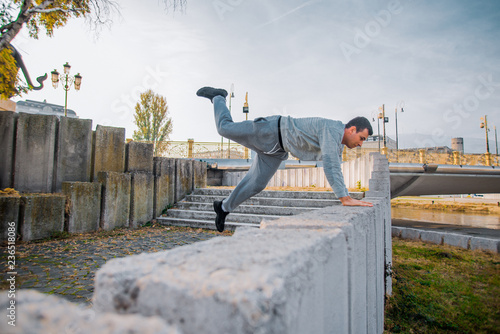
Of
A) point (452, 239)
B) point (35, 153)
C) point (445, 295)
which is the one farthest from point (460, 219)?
point (35, 153)

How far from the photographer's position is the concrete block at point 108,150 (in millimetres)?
6125

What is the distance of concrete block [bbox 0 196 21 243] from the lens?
4.19 meters

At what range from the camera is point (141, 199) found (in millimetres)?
6625

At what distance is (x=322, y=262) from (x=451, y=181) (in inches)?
771

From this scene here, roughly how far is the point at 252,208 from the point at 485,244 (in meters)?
5.08

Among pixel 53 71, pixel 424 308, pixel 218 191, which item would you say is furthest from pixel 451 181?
pixel 53 71

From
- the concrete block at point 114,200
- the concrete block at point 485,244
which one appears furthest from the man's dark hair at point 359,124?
the concrete block at point 114,200

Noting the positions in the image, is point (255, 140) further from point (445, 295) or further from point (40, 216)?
point (40, 216)

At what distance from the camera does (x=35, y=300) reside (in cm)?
64

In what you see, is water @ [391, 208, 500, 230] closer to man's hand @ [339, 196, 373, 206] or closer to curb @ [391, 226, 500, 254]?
curb @ [391, 226, 500, 254]

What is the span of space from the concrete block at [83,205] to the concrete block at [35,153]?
80 centimetres

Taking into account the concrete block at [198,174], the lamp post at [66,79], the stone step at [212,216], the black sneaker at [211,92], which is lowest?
the stone step at [212,216]

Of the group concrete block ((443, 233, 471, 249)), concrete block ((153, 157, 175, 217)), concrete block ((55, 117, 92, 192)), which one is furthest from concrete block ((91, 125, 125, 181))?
concrete block ((443, 233, 471, 249))

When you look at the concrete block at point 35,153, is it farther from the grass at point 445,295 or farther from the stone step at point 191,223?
the grass at point 445,295
